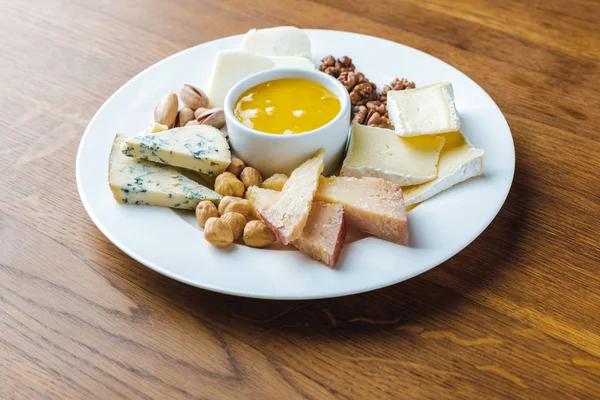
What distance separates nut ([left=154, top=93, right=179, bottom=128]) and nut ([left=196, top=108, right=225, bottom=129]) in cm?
8

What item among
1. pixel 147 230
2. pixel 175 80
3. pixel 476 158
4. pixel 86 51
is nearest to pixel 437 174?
pixel 476 158

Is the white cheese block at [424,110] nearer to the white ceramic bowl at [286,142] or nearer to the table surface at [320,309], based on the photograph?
the white ceramic bowl at [286,142]

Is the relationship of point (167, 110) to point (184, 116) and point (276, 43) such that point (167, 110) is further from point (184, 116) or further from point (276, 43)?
point (276, 43)

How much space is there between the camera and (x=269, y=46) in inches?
84.9

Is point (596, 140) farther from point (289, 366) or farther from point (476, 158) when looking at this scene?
point (289, 366)

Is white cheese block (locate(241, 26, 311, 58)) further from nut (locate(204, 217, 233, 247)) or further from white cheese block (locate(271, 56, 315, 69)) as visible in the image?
nut (locate(204, 217, 233, 247))

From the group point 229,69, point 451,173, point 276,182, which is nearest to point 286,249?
point 276,182

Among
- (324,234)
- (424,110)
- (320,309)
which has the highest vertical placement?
(424,110)

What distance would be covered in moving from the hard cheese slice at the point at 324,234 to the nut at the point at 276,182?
0.44ft

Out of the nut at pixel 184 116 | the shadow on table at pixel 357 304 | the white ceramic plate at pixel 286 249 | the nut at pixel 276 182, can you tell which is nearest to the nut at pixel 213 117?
the nut at pixel 184 116

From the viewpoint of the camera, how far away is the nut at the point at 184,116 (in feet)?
6.38

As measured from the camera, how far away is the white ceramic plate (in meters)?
1.38

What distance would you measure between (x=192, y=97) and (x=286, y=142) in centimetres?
45

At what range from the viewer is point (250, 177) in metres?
1.72
